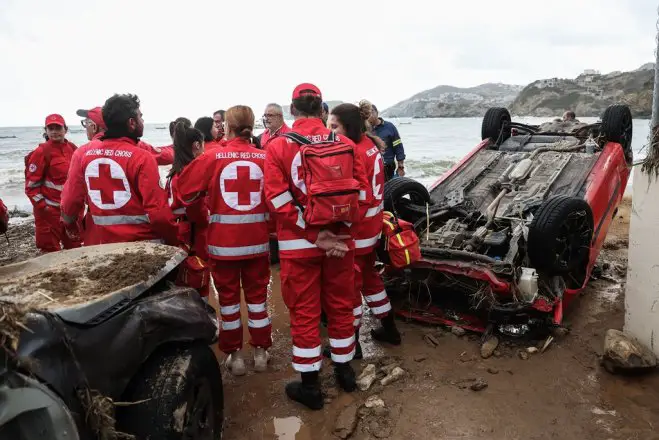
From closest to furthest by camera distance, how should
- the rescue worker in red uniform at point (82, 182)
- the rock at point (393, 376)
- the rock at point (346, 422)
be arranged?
the rock at point (346, 422) → the rescue worker in red uniform at point (82, 182) → the rock at point (393, 376)

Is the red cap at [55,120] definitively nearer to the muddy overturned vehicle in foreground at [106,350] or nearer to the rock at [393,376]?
the muddy overturned vehicle in foreground at [106,350]

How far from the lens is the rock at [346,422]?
9.89 feet

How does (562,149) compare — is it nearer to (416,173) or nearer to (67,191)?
(67,191)

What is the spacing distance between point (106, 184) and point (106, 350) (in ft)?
5.09

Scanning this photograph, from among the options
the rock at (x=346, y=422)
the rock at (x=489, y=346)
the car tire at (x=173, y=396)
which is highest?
the car tire at (x=173, y=396)

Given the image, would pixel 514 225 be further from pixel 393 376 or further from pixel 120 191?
pixel 120 191

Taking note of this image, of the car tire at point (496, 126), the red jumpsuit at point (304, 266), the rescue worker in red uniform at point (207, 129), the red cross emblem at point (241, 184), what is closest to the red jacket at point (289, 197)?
the red jumpsuit at point (304, 266)

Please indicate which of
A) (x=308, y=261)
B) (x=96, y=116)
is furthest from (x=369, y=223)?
(x=96, y=116)

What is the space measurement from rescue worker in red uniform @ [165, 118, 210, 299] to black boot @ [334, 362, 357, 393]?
112cm

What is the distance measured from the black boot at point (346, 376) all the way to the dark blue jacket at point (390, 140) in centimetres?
384

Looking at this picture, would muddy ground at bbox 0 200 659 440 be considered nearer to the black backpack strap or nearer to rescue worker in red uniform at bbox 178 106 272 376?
rescue worker in red uniform at bbox 178 106 272 376

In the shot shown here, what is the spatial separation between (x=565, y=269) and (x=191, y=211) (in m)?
3.00

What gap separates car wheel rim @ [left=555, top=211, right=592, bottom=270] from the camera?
164 inches

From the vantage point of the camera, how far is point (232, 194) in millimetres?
3375
